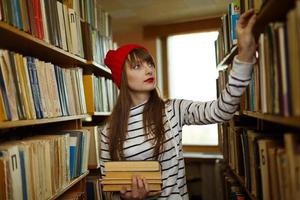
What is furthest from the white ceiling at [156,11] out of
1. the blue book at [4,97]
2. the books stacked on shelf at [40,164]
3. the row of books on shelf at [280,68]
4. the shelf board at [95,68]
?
the row of books on shelf at [280,68]

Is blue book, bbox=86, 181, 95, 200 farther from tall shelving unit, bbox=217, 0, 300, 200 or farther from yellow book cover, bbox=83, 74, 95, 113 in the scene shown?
tall shelving unit, bbox=217, 0, 300, 200

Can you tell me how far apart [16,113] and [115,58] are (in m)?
0.51

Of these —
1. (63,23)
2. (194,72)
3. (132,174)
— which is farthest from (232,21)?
(194,72)

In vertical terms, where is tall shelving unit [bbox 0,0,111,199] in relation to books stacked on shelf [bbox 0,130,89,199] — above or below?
above

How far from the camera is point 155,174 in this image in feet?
3.80

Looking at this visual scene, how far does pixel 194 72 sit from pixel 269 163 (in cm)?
287

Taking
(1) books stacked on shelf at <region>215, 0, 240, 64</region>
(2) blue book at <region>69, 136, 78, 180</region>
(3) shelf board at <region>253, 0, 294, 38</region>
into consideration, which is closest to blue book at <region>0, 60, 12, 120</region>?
(2) blue book at <region>69, 136, 78, 180</region>

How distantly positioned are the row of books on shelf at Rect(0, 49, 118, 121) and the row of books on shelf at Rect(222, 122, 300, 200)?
92cm

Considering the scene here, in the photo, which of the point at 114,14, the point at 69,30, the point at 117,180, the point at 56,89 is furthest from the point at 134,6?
the point at 117,180

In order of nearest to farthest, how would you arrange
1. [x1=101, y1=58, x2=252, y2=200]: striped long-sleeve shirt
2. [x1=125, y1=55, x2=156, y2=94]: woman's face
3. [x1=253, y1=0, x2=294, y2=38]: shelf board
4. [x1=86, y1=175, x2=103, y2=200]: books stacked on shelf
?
[x1=253, y1=0, x2=294, y2=38]: shelf board
[x1=101, y1=58, x2=252, y2=200]: striped long-sleeve shirt
[x1=125, y1=55, x2=156, y2=94]: woman's face
[x1=86, y1=175, x2=103, y2=200]: books stacked on shelf

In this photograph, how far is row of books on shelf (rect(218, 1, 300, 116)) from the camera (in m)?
0.69

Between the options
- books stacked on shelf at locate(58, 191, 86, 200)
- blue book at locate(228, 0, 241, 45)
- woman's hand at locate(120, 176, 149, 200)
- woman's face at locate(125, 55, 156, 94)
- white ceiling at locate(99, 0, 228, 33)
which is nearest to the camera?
woman's hand at locate(120, 176, 149, 200)

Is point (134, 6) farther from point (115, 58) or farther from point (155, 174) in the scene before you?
point (155, 174)

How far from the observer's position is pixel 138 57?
1416 millimetres
